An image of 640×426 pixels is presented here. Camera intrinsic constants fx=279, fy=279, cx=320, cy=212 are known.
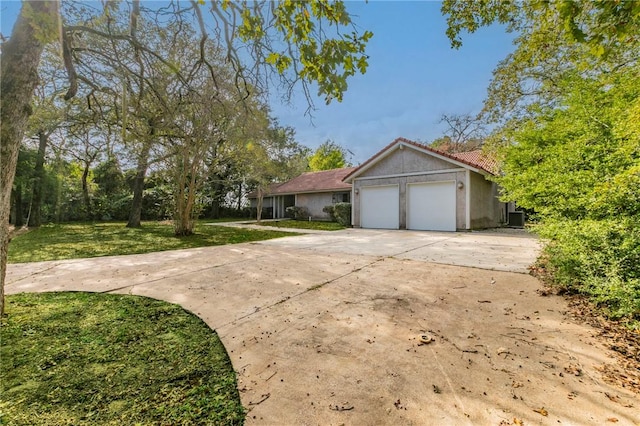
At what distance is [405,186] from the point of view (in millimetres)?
13906

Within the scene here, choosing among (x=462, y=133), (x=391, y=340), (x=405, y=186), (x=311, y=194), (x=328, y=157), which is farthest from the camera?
(x=328, y=157)

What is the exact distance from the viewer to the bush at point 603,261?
271 centimetres

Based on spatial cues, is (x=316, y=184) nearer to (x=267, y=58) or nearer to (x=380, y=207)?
(x=380, y=207)

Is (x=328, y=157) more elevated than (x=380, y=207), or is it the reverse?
(x=328, y=157)

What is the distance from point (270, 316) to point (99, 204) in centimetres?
Result: 2360

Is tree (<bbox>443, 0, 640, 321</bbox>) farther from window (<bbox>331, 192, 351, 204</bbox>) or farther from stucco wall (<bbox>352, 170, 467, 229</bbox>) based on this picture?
window (<bbox>331, 192, 351, 204</bbox>)

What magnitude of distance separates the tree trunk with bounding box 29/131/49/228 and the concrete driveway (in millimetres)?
12804

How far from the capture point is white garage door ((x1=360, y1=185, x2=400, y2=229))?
46.9ft

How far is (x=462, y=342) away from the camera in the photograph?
2557 mm

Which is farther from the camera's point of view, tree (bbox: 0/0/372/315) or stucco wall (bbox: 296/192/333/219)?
stucco wall (bbox: 296/192/333/219)

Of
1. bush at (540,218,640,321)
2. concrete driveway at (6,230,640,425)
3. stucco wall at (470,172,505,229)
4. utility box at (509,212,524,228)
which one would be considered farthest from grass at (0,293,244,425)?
utility box at (509,212,524,228)

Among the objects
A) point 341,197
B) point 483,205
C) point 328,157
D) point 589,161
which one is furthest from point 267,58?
point 328,157

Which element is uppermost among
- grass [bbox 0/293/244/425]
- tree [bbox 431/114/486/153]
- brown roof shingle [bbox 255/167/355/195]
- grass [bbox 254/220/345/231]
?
tree [bbox 431/114/486/153]

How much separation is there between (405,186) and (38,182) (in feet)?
61.9
